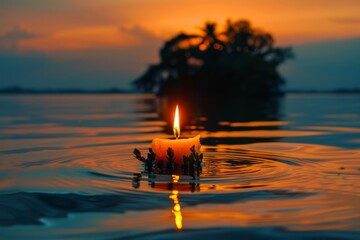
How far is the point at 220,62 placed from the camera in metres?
52.4

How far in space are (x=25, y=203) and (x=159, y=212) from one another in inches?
45.4

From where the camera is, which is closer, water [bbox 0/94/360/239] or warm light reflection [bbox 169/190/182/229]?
water [bbox 0/94/360/239]

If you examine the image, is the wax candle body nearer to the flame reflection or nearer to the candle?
the candle

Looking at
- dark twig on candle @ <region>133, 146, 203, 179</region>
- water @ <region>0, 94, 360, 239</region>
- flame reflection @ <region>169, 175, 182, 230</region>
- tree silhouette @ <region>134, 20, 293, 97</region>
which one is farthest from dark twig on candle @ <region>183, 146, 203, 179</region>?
tree silhouette @ <region>134, 20, 293, 97</region>

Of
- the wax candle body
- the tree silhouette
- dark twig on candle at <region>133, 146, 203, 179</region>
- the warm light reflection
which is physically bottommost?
the warm light reflection

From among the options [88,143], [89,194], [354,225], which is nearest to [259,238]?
[354,225]

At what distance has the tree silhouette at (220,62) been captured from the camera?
51.9 m

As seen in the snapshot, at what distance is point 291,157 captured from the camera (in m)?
6.56

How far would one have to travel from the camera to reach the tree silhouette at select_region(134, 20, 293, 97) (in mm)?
51938

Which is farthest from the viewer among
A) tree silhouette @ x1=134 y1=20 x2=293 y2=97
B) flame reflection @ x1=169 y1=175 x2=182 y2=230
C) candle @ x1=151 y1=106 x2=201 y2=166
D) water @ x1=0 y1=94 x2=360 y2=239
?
tree silhouette @ x1=134 y1=20 x2=293 y2=97

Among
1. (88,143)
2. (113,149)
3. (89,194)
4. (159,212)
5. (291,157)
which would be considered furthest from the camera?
(88,143)

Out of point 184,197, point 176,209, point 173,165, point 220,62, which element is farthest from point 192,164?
point 220,62

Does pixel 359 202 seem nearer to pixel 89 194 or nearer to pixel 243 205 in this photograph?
pixel 243 205

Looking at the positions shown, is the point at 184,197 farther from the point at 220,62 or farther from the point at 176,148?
the point at 220,62
